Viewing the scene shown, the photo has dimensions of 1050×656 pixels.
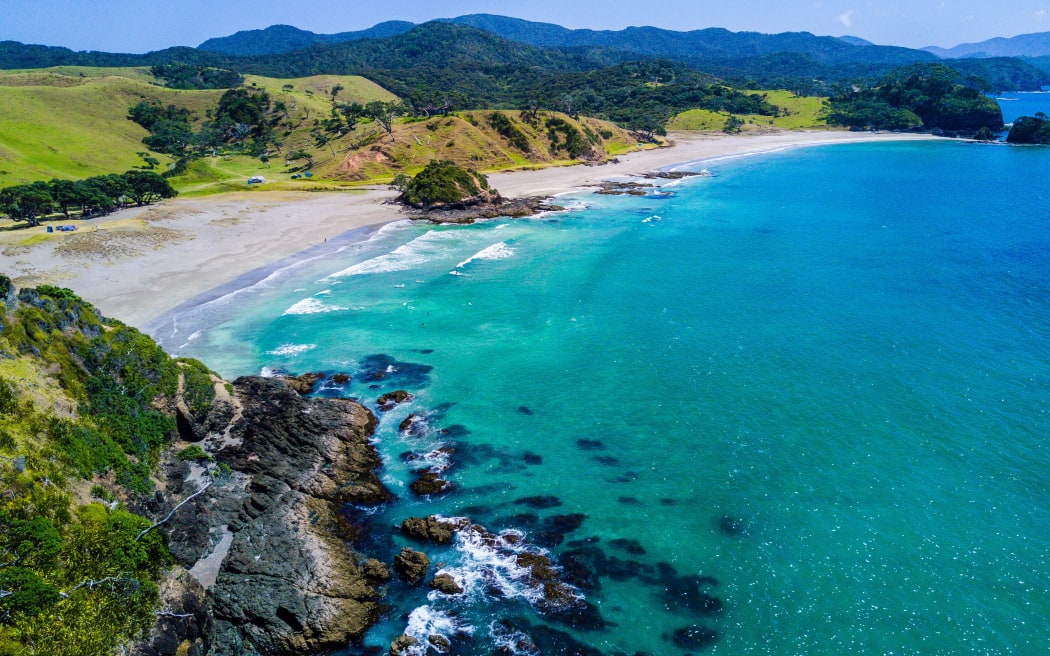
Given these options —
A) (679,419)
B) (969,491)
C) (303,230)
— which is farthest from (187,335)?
(969,491)

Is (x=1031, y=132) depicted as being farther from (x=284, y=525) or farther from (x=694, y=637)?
(x=284, y=525)

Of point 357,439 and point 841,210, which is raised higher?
point 841,210

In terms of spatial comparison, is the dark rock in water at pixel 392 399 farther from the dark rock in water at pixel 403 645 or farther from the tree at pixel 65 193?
the tree at pixel 65 193

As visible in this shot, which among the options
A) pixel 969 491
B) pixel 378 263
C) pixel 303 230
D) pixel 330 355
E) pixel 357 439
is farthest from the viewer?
pixel 303 230

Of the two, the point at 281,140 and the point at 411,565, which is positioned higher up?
the point at 281,140

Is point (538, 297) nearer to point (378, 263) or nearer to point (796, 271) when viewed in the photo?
point (378, 263)

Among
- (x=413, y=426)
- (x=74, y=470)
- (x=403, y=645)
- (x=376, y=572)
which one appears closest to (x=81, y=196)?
(x=413, y=426)
